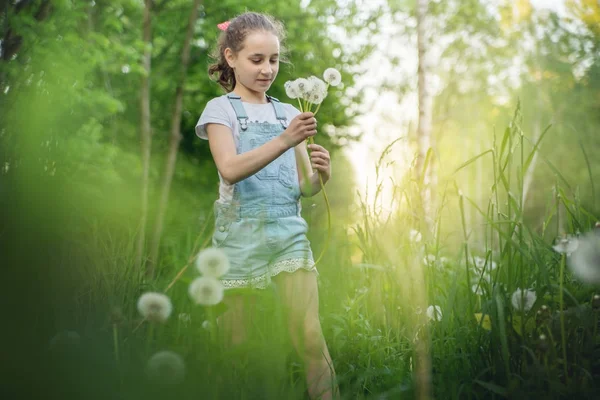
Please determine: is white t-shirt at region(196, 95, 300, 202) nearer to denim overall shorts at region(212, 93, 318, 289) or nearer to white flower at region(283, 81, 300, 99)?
denim overall shorts at region(212, 93, 318, 289)

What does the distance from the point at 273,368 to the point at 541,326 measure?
0.75 m

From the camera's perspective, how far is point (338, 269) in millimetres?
2664

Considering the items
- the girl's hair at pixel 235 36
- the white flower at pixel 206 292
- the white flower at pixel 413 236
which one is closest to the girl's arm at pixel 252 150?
the girl's hair at pixel 235 36

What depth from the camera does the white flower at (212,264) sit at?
1.41 meters

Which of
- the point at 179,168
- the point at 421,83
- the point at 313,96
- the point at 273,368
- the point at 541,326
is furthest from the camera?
the point at 421,83

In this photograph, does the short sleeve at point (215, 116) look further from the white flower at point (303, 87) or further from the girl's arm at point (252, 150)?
the white flower at point (303, 87)

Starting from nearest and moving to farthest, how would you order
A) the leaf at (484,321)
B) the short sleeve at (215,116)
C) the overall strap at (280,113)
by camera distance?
the leaf at (484,321)
the short sleeve at (215,116)
the overall strap at (280,113)

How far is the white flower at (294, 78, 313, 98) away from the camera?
1862 millimetres

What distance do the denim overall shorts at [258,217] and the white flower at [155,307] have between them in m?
0.83

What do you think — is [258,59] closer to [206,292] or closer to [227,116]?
[227,116]

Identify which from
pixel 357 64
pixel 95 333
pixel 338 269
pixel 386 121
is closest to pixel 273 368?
pixel 95 333

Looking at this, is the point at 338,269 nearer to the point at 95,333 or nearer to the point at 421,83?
the point at 95,333

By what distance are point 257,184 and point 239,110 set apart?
299 millimetres

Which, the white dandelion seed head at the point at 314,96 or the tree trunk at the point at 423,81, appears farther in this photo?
the tree trunk at the point at 423,81
